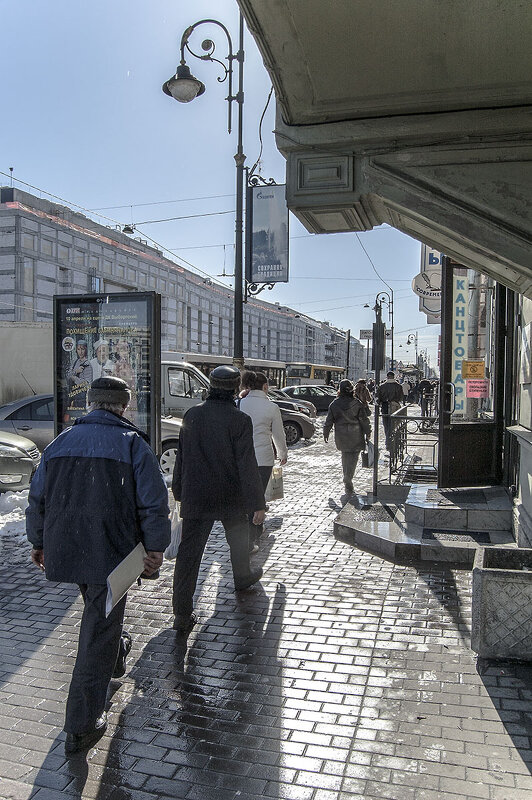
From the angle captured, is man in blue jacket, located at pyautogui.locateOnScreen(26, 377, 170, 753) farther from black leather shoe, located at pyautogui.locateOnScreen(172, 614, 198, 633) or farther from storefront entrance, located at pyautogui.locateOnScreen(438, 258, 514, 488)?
storefront entrance, located at pyautogui.locateOnScreen(438, 258, 514, 488)

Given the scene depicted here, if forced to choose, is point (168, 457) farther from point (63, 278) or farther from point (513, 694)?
point (63, 278)

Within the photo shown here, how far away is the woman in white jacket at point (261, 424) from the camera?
240 inches

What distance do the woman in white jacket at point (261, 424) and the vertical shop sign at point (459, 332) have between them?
10.2 feet

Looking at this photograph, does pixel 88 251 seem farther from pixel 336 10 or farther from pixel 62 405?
pixel 336 10

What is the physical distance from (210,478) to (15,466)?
18.2 ft

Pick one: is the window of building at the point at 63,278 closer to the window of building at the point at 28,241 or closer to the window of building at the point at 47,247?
the window of building at the point at 47,247

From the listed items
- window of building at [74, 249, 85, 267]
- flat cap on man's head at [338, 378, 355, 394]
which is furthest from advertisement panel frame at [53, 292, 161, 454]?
window of building at [74, 249, 85, 267]

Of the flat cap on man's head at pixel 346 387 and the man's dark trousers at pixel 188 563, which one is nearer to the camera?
the man's dark trousers at pixel 188 563

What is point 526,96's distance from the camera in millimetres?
2990

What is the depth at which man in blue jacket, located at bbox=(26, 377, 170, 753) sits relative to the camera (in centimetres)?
295

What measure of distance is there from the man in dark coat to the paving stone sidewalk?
1.55 ft

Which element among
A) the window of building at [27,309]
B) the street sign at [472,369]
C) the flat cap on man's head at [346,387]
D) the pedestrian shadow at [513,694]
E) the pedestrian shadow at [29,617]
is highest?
the window of building at [27,309]

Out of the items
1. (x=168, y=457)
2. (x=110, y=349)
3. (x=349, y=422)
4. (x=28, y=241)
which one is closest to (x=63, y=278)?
(x=28, y=241)

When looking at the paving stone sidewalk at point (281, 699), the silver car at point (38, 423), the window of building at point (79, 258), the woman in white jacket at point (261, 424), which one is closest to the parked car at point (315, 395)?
the silver car at point (38, 423)
